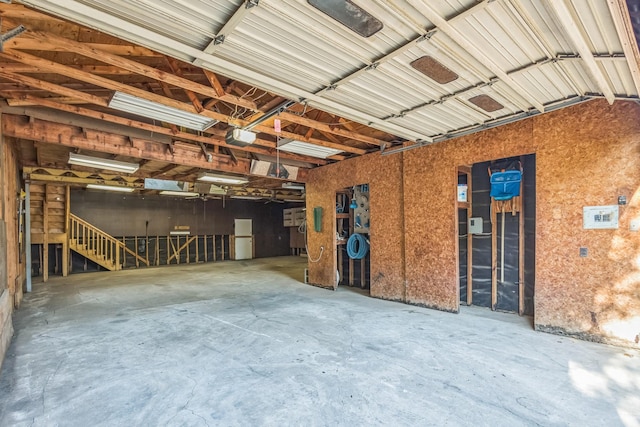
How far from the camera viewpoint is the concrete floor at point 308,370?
2012mm

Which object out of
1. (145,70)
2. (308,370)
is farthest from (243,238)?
(308,370)

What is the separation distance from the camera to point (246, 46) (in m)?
2.12

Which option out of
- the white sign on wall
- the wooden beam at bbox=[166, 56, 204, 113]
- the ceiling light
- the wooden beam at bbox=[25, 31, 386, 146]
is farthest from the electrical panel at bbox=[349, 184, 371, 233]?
the wooden beam at bbox=[166, 56, 204, 113]

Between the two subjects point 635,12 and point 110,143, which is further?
point 110,143

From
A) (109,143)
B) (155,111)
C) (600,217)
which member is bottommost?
(600,217)

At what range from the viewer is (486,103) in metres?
3.12

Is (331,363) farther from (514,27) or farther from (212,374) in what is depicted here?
(514,27)

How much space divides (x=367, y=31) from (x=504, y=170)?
3.47 meters

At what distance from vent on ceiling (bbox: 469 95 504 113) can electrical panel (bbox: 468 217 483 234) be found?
1.99 metres

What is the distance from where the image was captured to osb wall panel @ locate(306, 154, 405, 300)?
5078mm

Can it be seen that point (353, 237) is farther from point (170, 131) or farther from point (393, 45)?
point (393, 45)

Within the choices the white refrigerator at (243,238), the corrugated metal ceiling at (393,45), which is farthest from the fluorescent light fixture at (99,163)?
the white refrigerator at (243,238)

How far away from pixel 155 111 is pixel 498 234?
488 cm

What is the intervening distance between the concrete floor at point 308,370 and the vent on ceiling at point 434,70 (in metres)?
2.44
